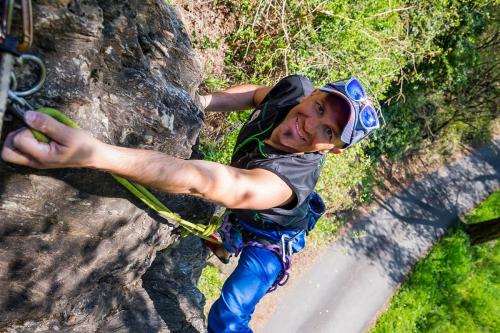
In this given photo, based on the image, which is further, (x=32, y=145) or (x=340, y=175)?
(x=340, y=175)

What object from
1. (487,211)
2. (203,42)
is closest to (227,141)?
(203,42)

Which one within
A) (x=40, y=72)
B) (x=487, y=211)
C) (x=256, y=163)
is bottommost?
(x=487, y=211)

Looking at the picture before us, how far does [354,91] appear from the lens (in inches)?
123

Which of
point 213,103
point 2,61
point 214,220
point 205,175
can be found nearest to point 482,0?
point 213,103

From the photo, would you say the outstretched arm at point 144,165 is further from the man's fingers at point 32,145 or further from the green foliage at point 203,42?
the green foliage at point 203,42

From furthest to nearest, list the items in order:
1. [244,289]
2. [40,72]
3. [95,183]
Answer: [244,289], [95,183], [40,72]

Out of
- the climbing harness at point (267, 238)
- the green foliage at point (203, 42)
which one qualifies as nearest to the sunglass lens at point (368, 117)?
the climbing harness at point (267, 238)

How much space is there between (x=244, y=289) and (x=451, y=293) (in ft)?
32.3

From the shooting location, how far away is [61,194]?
2486 mm

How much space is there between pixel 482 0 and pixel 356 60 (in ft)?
15.7

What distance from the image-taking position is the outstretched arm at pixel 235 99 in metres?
3.88

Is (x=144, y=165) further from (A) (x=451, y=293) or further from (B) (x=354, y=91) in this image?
(A) (x=451, y=293)

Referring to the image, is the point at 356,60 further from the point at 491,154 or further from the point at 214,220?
the point at 491,154

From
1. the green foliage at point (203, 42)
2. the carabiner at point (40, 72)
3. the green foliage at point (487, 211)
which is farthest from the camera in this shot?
the green foliage at point (487, 211)
